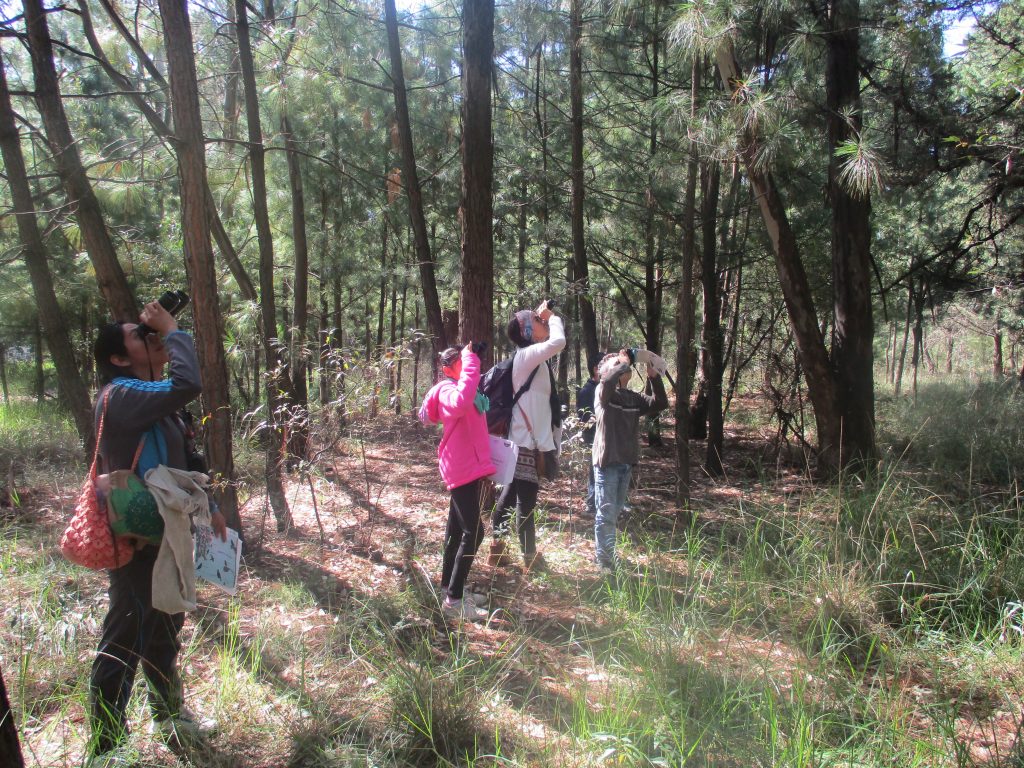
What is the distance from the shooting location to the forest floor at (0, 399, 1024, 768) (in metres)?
2.37

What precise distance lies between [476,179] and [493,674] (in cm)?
346

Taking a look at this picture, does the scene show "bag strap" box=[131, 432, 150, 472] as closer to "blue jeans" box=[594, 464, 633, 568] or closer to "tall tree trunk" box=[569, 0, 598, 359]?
"blue jeans" box=[594, 464, 633, 568]

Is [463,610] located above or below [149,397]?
below

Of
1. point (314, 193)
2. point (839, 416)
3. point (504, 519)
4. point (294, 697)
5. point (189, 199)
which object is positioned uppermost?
point (314, 193)

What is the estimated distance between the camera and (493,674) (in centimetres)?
290

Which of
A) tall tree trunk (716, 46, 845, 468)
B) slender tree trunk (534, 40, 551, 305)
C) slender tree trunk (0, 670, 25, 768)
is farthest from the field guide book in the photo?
slender tree trunk (534, 40, 551, 305)

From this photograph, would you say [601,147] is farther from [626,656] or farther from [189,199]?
[626,656]

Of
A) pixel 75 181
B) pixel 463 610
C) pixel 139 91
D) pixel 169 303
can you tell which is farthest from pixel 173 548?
pixel 139 91

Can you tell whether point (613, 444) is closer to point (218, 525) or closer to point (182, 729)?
point (218, 525)

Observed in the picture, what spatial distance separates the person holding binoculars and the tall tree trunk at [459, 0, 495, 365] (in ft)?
2.61

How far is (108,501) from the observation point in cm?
227

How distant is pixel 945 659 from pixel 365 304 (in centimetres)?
1360

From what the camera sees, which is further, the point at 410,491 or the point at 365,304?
the point at 365,304

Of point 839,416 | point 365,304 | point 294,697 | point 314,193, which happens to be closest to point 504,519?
point 294,697
